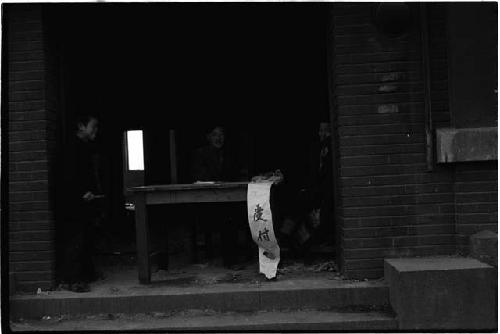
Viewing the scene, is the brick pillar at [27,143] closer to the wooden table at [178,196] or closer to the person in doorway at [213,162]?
the wooden table at [178,196]

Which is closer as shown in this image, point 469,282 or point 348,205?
point 469,282

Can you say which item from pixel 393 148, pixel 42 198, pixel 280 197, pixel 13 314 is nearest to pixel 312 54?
pixel 280 197

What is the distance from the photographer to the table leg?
511 centimetres

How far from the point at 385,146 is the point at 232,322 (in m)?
2.05

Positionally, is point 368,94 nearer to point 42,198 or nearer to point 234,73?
point 42,198

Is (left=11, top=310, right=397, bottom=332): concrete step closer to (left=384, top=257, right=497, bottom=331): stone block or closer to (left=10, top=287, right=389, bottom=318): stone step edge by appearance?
(left=10, top=287, right=389, bottom=318): stone step edge

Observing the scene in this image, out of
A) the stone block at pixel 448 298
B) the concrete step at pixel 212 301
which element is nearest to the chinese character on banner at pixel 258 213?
the concrete step at pixel 212 301

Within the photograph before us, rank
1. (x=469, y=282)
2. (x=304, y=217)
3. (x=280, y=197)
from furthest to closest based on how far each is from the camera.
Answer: (x=280, y=197), (x=304, y=217), (x=469, y=282)

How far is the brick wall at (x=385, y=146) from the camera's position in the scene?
4902mm

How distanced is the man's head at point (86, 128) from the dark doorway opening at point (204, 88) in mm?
2667

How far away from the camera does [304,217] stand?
6.05m

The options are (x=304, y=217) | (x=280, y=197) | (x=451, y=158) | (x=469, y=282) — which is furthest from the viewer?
(x=280, y=197)

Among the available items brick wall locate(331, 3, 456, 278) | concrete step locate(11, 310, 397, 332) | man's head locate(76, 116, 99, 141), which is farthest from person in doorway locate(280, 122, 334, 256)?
man's head locate(76, 116, 99, 141)

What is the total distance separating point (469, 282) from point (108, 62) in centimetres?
680
